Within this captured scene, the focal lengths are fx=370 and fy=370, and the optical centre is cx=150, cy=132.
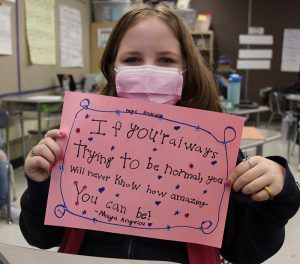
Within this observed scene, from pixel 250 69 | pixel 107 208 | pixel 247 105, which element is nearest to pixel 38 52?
pixel 247 105

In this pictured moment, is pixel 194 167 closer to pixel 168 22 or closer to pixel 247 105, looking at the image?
pixel 168 22

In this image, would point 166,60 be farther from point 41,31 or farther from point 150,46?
point 41,31

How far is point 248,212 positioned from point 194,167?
20 centimetres

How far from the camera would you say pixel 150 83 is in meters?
0.95

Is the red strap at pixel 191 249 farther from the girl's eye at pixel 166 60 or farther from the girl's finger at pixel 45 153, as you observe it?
the girl's eye at pixel 166 60

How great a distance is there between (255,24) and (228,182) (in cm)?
641

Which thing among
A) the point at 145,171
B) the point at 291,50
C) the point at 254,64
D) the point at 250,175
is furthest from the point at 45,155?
the point at 291,50

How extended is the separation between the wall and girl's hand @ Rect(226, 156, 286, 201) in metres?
6.24

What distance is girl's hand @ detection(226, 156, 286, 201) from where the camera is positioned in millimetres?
732

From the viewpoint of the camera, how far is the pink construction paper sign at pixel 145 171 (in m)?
0.80

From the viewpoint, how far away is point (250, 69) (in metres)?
6.79

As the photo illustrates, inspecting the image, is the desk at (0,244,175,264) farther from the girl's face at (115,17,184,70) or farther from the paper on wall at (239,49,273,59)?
the paper on wall at (239,49,273,59)

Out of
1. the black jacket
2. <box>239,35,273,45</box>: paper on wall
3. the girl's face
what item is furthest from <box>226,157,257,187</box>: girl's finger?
<box>239,35,273,45</box>: paper on wall

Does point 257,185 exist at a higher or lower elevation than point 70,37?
lower
